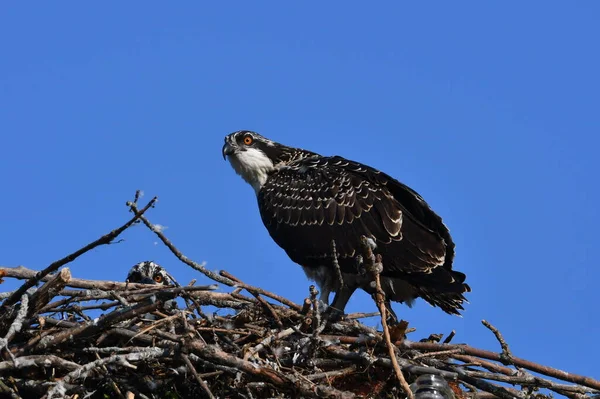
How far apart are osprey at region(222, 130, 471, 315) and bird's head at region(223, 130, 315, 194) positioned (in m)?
0.25

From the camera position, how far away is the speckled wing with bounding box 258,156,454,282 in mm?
9125

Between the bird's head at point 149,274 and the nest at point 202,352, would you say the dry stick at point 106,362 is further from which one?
the bird's head at point 149,274

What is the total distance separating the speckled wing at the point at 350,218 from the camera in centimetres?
912

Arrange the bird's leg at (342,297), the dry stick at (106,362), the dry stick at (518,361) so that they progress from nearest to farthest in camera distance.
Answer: the dry stick at (106,362) → the dry stick at (518,361) → the bird's leg at (342,297)

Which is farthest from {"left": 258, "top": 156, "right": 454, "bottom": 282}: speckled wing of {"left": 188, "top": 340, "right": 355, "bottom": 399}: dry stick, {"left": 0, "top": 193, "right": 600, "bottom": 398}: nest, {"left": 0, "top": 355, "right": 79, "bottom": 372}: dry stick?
{"left": 0, "top": 355, "right": 79, "bottom": 372}: dry stick

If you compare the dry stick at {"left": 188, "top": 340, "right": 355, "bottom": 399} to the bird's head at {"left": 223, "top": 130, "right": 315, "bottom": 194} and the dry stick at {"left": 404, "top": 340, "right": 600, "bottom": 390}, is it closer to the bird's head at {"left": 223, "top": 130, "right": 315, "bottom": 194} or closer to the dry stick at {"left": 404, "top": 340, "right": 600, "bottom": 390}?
the dry stick at {"left": 404, "top": 340, "right": 600, "bottom": 390}

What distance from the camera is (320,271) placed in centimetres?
952

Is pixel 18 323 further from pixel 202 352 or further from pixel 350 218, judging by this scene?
pixel 350 218

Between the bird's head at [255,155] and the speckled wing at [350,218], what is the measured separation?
375 mm

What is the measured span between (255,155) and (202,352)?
14.5 feet

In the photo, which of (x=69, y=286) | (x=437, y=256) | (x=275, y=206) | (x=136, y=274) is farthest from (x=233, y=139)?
(x=69, y=286)

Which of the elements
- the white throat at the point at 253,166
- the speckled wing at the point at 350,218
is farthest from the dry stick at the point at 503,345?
the white throat at the point at 253,166

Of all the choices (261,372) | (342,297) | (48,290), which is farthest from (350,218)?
(48,290)

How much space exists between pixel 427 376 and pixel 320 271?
3.27 m
